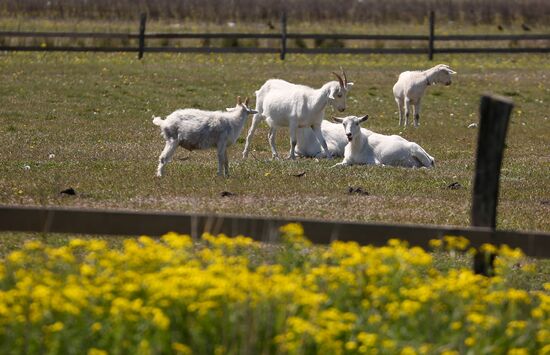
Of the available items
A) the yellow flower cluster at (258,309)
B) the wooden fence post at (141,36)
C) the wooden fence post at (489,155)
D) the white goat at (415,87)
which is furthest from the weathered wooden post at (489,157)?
the wooden fence post at (141,36)

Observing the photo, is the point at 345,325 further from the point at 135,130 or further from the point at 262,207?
the point at 135,130

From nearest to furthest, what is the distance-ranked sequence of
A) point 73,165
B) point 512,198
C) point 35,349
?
point 35,349 → point 512,198 → point 73,165

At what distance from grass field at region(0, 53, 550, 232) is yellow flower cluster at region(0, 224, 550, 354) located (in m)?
4.80

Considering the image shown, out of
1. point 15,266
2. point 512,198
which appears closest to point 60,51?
point 512,198

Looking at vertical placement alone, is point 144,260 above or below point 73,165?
above

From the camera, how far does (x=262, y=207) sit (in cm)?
1373

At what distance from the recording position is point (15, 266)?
26.0ft

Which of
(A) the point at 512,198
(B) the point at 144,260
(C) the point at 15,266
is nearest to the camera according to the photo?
(B) the point at 144,260

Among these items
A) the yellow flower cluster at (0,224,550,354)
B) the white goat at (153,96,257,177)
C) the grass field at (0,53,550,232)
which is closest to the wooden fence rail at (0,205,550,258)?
the yellow flower cluster at (0,224,550,354)

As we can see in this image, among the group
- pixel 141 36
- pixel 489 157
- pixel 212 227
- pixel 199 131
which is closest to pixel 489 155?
pixel 489 157

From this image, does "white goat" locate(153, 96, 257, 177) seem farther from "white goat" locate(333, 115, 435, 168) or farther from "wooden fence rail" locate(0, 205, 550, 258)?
"wooden fence rail" locate(0, 205, 550, 258)

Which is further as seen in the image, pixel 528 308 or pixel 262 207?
pixel 262 207

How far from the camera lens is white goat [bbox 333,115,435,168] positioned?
60.1 ft

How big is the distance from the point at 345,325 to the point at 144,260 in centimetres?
142
